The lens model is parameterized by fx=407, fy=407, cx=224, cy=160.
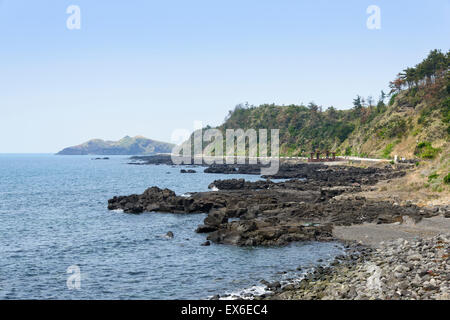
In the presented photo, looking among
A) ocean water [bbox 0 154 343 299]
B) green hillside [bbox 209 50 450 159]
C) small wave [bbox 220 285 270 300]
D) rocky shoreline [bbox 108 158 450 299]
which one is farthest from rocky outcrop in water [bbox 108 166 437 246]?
green hillside [bbox 209 50 450 159]

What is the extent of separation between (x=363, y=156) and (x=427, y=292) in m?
99.5

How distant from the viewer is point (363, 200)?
44312mm

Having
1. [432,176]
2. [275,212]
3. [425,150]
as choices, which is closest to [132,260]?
[275,212]

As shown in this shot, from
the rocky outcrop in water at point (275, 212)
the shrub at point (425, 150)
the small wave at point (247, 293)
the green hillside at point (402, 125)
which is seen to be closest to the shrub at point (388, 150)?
the green hillside at point (402, 125)

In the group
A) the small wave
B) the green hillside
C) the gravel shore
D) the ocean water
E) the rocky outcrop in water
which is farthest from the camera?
the green hillside

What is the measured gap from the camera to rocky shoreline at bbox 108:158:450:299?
17.3 metres

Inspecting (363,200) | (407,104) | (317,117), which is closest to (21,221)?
(363,200)

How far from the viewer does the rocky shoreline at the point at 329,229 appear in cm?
1734

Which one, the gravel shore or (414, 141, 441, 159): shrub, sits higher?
(414, 141, 441, 159): shrub

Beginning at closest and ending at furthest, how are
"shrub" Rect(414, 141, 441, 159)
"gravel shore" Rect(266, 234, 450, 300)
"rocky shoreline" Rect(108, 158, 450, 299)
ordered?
"gravel shore" Rect(266, 234, 450, 300) < "rocky shoreline" Rect(108, 158, 450, 299) < "shrub" Rect(414, 141, 441, 159)

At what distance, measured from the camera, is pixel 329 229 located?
3231 cm

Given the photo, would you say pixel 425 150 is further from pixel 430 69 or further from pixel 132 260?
pixel 132 260

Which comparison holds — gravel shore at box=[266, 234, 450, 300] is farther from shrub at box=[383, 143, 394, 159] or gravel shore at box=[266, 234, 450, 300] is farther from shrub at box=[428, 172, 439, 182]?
shrub at box=[383, 143, 394, 159]

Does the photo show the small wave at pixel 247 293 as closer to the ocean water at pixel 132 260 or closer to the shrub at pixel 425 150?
the ocean water at pixel 132 260
